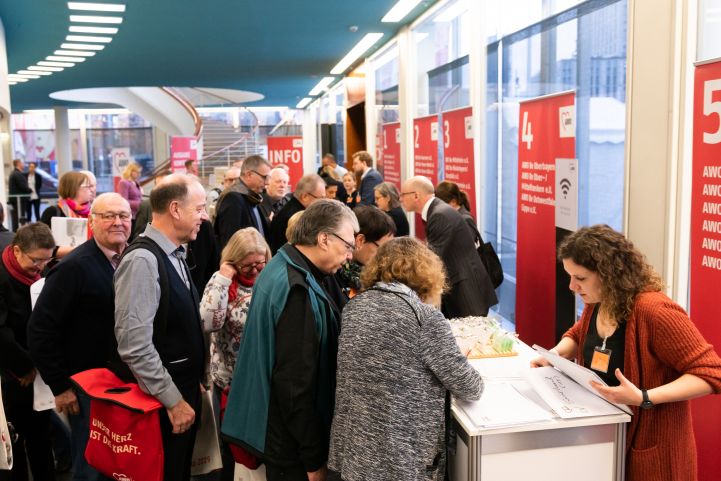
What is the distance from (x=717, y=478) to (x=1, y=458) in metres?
2.74

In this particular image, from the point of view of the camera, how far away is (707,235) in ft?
9.16

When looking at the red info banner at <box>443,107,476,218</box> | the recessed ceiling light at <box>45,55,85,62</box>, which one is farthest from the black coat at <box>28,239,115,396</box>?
the recessed ceiling light at <box>45,55,85,62</box>

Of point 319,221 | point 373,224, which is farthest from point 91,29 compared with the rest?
point 319,221

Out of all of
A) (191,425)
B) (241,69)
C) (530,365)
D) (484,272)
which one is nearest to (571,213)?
(484,272)

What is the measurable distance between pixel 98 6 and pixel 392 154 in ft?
13.7

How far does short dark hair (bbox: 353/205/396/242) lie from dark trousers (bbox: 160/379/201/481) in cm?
111

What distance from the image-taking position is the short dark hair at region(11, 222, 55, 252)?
3197mm

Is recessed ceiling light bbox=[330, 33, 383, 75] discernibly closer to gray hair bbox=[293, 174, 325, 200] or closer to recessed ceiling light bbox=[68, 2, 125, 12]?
recessed ceiling light bbox=[68, 2, 125, 12]

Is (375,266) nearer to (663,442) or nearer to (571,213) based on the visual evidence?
(663,442)

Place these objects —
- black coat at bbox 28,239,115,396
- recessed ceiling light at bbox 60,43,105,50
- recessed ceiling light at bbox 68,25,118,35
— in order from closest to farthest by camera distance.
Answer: black coat at bbox 28,239,115,396 → recessed ceiling light at bbox 68,25,118,35 → recessed ceiling light at bbox 60,43,105,50

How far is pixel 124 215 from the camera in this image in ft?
10.2

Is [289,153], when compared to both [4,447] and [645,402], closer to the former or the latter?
[4,447]

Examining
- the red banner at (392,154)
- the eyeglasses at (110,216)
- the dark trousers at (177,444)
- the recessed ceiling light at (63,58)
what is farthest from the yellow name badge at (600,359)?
the recessed ceiling light at (63,58)

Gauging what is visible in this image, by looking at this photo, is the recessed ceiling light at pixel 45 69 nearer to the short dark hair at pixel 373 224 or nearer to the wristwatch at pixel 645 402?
the short dark hair at pixel 373 224
